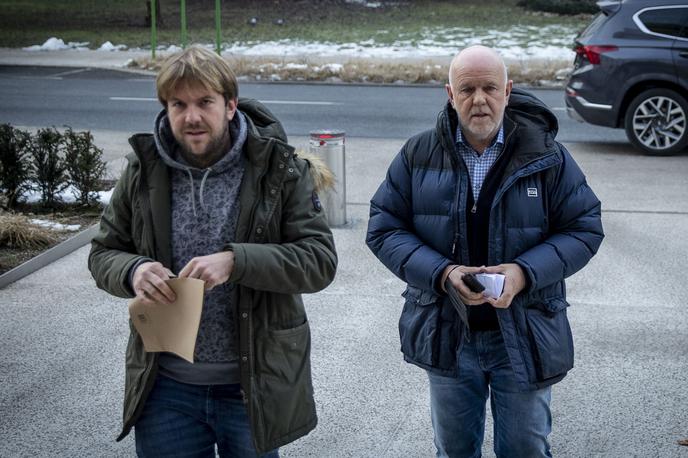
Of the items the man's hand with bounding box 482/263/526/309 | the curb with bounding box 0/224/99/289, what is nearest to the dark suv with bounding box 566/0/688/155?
the curb with bounding box 0/224/99/289

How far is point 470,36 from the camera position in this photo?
1087 inches

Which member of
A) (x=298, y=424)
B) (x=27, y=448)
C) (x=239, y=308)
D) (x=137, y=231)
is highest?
(x=137, y=231)

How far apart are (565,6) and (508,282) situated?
3062 centimetres

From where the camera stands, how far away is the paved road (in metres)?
14.4

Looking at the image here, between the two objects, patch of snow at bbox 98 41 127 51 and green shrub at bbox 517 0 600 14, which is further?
green shrub at bbox 517 0 600 14

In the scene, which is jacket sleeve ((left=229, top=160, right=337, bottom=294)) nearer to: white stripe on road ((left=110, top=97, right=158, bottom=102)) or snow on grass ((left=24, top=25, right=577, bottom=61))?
white stripe on road ((left=110, top=97, right=158, bottom=102))

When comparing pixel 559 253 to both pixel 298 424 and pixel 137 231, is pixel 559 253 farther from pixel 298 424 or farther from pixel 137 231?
pixel 137 231

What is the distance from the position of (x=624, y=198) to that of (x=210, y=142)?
723 cm

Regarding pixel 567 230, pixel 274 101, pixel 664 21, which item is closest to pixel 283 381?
pixel 567 230

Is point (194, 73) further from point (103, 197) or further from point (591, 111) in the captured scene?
point (591, 111)

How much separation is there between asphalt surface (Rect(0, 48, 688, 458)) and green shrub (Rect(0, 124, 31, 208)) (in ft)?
4.10

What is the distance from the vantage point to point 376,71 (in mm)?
20469

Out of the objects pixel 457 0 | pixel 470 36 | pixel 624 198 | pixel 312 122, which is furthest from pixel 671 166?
pixel 457 0

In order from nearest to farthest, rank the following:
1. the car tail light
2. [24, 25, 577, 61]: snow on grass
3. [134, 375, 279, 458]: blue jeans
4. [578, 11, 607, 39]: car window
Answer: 1. [134, 375, 279, 458]: blue jeans
2. the car tail light
3. [578, 11, 607, 39]: car window
4. [24, 25, 577, 61]: snow on grass
